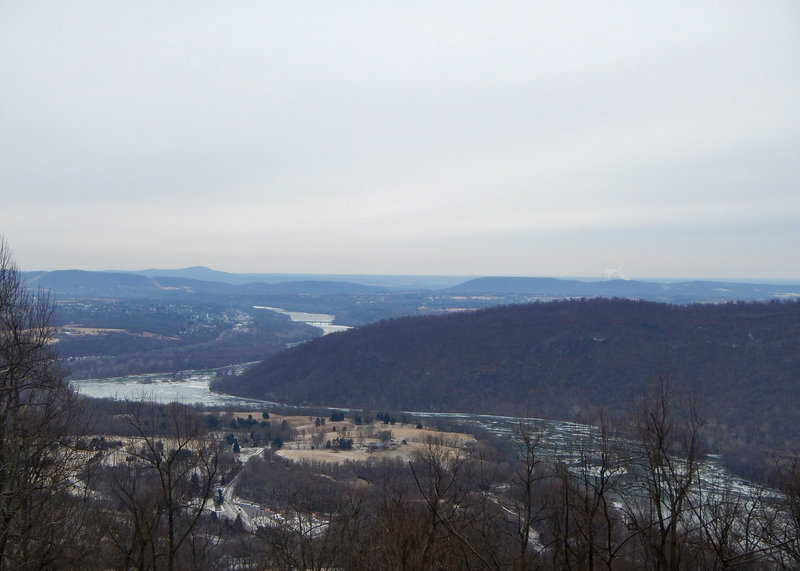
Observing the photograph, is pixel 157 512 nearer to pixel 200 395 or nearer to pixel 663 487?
pixel 663 487

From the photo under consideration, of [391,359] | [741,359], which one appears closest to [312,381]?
[391,359]

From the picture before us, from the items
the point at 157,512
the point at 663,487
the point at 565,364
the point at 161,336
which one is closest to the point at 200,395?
the point at 565,364

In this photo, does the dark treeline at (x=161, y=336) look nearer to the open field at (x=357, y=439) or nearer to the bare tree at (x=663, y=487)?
the open field at (x=357, y=439)

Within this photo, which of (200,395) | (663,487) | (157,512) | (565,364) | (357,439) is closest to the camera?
(663,487)

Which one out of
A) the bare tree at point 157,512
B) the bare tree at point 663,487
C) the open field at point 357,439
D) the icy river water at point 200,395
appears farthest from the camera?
the icy river water at point 200,395

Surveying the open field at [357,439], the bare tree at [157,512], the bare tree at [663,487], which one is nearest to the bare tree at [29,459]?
the bare tree at [157,512]

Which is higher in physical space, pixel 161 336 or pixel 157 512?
pixel 157 512

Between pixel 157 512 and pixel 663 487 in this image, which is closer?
pixel 663 487
